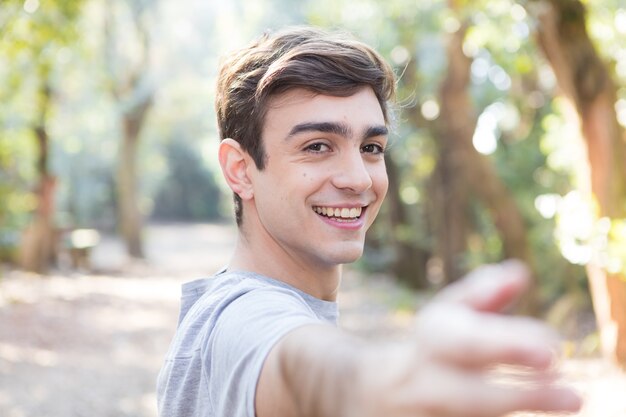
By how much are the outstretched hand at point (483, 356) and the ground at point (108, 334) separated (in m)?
4.84

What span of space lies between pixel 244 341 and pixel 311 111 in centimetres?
61

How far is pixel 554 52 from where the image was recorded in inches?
260

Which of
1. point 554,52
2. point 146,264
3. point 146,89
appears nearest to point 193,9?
point 146,89

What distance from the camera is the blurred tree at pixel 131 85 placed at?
2030cm

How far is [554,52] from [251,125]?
550 centimetres

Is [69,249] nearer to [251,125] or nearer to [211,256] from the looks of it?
[211,256]

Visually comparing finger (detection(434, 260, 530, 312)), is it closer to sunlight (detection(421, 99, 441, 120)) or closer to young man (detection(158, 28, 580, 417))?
young man (detection(158, 28, 580, 417))

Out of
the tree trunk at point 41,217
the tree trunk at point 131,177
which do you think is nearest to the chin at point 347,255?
the tree trunk at point 41,217

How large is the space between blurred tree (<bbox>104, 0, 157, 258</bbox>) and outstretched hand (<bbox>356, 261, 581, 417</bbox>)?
20.3 metres

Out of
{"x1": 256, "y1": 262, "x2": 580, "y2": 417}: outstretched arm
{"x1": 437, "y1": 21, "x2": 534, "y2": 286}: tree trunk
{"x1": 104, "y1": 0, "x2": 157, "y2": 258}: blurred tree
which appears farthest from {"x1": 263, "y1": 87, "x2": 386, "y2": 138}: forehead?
{"x1": 104, "y1": 0, "x2": 157, "y2": 258}: blurred tree

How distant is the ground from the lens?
752 cm

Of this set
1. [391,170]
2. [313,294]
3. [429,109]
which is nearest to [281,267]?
[313,294]

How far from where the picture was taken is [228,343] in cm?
123

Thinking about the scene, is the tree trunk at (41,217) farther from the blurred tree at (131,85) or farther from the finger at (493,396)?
the finger at (493,396)
